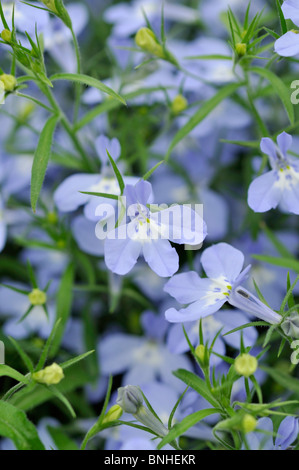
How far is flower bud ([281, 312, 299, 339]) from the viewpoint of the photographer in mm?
752

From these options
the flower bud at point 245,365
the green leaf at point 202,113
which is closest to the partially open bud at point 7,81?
the green leaf at point 202,113

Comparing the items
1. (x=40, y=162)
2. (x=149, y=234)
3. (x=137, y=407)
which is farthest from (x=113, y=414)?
(x=40, y=162)

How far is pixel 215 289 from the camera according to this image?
2.79ft

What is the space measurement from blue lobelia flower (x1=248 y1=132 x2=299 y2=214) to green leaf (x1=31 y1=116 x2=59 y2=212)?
0.96ft

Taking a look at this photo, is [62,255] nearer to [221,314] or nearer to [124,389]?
[221,314]

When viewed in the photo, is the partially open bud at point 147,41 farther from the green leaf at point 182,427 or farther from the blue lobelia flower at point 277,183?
the green leaf at point 182,427

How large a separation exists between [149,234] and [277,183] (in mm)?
208

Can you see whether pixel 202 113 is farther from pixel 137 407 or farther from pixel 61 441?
pixel 61 441

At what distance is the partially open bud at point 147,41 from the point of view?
3.02ft

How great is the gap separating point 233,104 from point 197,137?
4.1 inches

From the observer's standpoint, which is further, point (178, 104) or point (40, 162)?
point (178, 104)

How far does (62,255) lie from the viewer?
1259 millimetres
